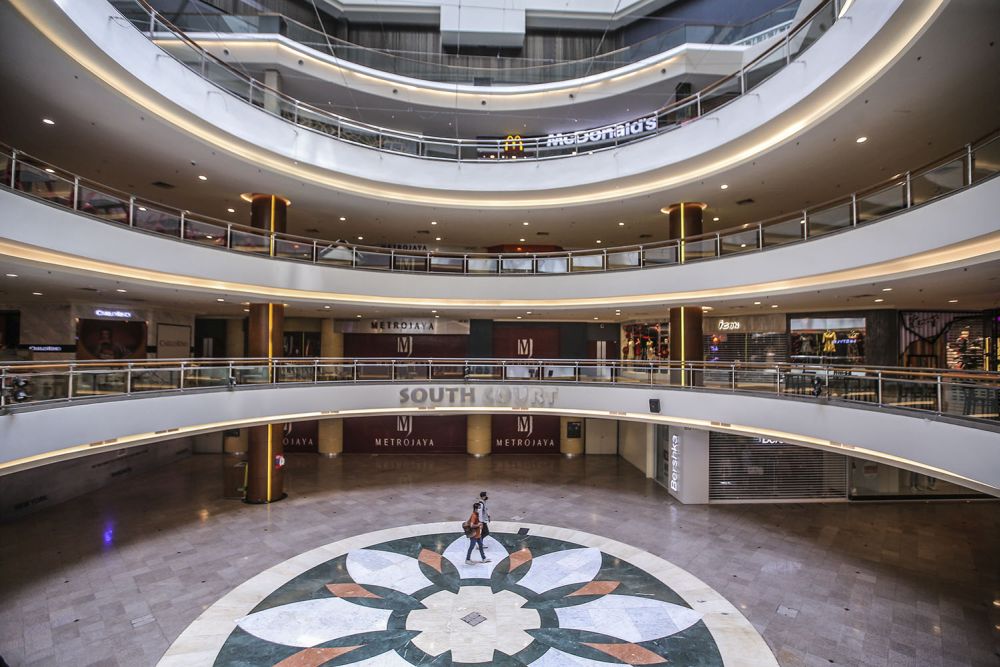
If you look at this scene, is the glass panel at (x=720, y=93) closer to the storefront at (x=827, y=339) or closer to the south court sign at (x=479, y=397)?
the storefront at (x=827, y=339)

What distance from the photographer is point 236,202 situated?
1755 centimetres

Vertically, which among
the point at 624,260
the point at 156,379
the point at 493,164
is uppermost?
the point at 493,164

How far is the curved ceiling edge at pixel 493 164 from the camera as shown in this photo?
8.88 m

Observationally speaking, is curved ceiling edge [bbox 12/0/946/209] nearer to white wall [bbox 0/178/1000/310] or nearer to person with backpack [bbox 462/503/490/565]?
white wall [bbox 0/178/1000/310]

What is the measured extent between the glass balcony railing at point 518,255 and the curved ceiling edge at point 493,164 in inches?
82.9

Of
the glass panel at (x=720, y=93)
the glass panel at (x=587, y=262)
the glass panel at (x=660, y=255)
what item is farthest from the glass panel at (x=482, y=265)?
the glass panel at (x=720, y=93)

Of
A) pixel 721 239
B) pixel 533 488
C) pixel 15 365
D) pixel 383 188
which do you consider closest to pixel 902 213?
pixel 721 239

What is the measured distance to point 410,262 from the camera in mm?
17953

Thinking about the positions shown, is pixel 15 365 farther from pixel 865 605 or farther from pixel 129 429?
pixel 865 605

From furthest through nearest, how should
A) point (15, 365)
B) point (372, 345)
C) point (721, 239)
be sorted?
1. point (372, 345)
2. point (721, 239)
3. point (15, 365)

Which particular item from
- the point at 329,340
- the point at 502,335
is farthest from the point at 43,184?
the point at 502,335

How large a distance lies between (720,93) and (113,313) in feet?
74.4

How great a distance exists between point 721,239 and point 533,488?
1103cm

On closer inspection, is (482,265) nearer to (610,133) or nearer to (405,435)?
(610,133)
